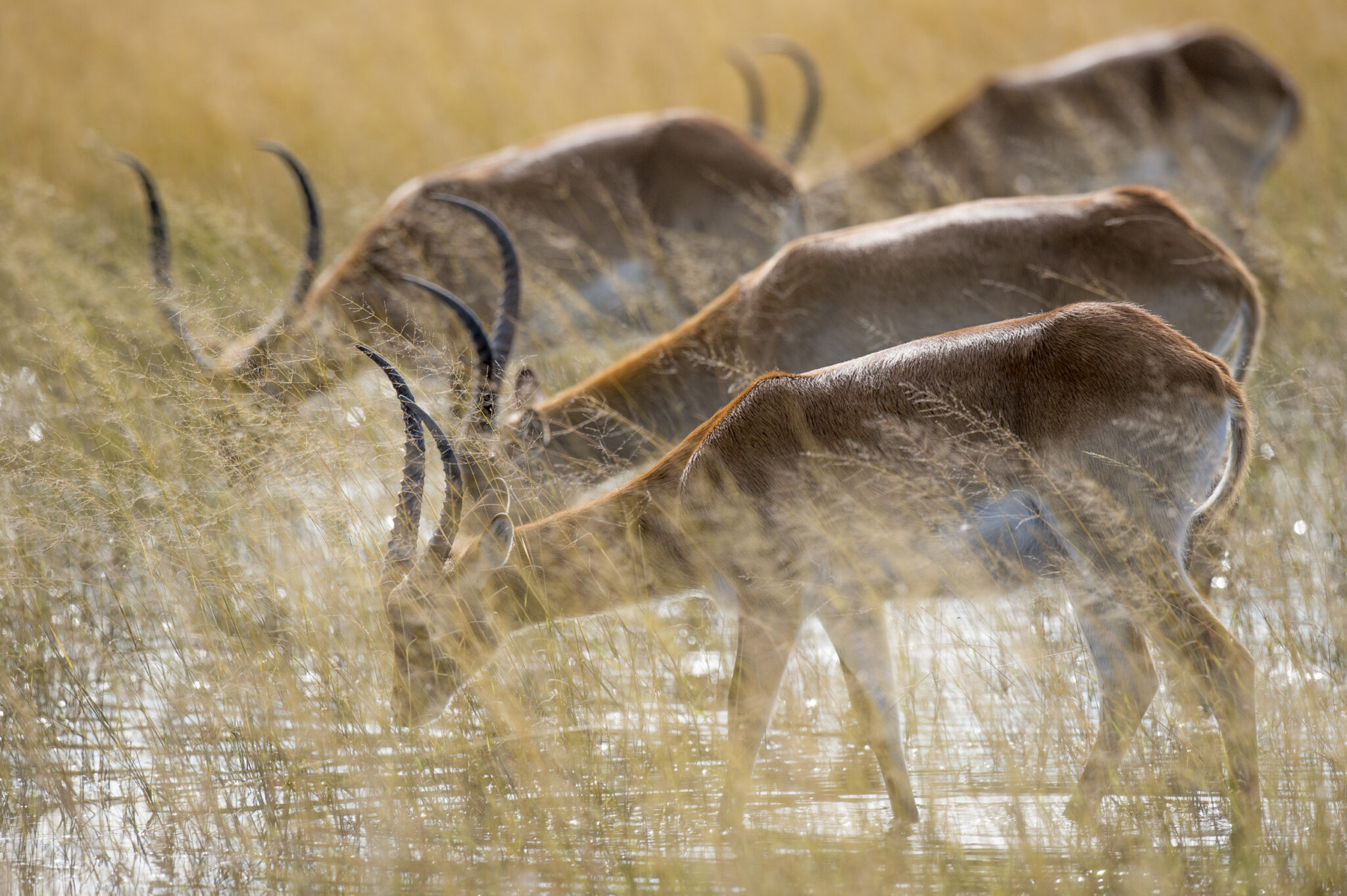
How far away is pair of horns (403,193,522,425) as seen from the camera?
3619mm

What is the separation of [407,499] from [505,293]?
1201 mm

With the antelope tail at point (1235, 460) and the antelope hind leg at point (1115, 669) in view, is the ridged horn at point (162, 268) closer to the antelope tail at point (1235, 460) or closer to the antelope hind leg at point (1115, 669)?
the antelope hind leg at point (1115, 669)

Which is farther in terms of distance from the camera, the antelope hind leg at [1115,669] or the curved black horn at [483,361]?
the curved black horn at [483,361]

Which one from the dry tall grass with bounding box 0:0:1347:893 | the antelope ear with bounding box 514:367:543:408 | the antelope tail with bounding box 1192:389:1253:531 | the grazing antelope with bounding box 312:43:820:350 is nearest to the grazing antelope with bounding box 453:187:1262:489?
the antelope ear with bounding box 514:367:543:408

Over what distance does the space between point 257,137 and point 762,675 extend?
296 inches

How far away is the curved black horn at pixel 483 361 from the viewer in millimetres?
3604

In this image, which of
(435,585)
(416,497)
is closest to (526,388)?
(416,497)

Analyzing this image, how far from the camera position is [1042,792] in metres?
3.07

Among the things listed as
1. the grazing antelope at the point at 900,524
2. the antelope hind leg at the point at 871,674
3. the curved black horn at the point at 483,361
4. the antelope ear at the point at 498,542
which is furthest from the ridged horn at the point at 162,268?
the antelope hind leg at the point at 871,674

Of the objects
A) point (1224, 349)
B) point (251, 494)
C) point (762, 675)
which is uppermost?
point (1224, 349)

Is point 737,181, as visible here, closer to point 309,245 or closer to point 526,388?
point 309,245

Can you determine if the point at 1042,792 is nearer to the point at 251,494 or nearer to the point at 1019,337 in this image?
the point at 1019,337

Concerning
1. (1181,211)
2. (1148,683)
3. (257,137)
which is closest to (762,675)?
(1148,683)

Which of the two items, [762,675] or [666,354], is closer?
[762,675]
